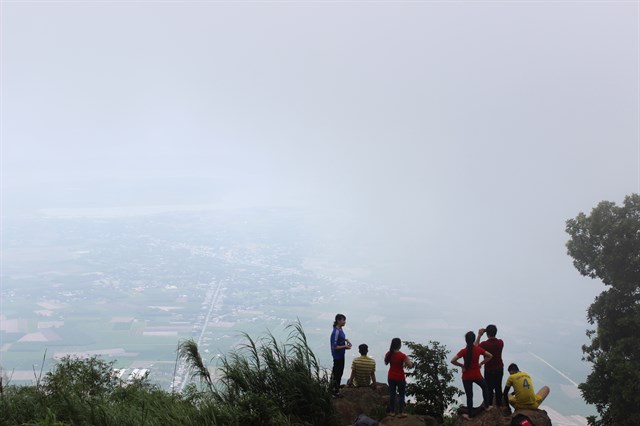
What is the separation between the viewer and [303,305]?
409 feet

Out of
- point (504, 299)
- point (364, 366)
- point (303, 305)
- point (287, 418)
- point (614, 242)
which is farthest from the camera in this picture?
point (504, 299)

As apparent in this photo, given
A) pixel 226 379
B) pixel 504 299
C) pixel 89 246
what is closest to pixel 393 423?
pixel 226 379

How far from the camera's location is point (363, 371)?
11219mm

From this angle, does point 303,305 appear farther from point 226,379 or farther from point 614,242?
point 226,379

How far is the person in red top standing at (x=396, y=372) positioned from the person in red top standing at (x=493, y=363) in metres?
1.47

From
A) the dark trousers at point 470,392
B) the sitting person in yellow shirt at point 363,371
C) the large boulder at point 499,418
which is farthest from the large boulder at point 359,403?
the dark trousers at point 470,392

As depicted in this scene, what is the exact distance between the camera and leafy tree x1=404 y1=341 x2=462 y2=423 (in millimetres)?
12477

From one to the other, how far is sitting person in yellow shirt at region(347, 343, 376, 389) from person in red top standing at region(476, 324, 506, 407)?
90.7 inches

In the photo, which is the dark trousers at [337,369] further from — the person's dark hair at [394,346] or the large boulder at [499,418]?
the large boulder at [499,418]

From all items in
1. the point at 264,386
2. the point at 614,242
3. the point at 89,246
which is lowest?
the point at 264,386

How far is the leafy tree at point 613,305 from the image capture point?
17.9 m

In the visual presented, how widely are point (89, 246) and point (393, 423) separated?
201111 mm

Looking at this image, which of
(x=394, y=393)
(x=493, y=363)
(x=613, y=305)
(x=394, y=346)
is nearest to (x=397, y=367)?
(x=394, y=346)

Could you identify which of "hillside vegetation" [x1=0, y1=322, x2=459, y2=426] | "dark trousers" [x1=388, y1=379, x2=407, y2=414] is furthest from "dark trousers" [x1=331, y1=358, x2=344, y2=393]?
"dark trousers" [x1=388, y1=379, x2=407, y2=414]
